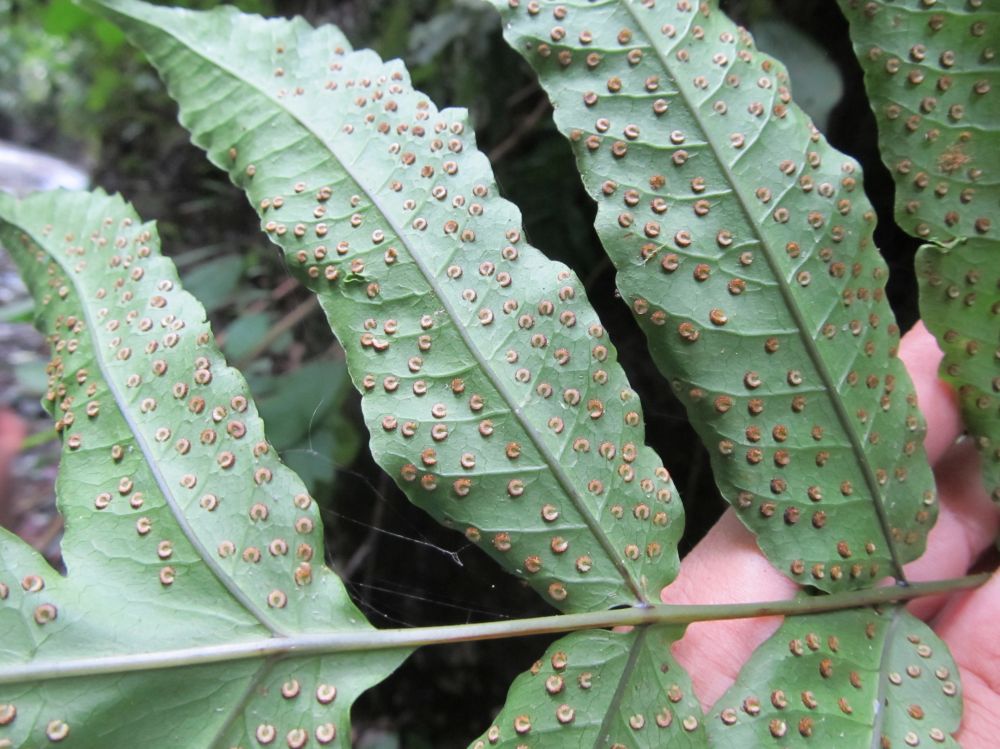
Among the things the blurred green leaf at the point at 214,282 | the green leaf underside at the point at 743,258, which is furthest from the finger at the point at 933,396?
the blurred green leaf at the point at 214,282

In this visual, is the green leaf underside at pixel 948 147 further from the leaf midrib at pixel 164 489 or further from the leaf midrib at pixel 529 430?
the leaf midrib at pixel 164 489

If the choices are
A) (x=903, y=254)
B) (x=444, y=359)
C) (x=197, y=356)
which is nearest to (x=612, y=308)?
(x=903, y=254)

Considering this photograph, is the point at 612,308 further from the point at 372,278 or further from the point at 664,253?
the point at 372,278

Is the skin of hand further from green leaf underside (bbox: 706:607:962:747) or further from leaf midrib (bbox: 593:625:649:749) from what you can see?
leaf midrib (bbox: 593:625:649:749)

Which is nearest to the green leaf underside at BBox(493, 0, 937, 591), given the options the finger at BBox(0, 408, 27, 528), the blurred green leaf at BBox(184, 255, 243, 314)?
the blurred green leaf at BBox(184, 255, 243, 314)

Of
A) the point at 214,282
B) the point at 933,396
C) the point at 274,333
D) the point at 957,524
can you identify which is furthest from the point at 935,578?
the point at 214,282

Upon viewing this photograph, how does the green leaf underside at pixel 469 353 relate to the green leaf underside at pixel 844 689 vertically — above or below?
above

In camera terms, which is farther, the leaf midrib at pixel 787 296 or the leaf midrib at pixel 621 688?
the leaf midrib at pixel 787 296
